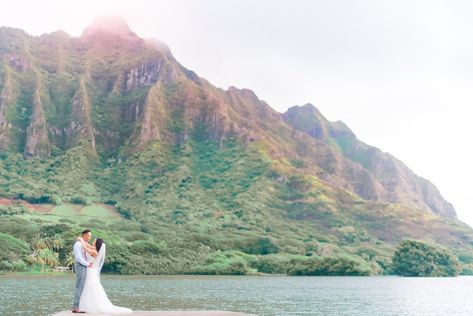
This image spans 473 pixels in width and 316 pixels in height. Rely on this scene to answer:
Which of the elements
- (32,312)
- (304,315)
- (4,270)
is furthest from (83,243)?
(4,270)

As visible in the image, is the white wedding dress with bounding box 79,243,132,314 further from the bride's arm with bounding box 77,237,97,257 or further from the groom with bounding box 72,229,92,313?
the bride's arm with bounding box 77,237,97,257

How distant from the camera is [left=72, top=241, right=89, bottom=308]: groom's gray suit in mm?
29948

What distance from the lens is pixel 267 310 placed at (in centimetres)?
7700

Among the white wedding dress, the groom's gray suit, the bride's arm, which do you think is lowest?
the white wedding dress

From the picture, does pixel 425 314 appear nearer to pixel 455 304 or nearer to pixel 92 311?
pixel 455 304

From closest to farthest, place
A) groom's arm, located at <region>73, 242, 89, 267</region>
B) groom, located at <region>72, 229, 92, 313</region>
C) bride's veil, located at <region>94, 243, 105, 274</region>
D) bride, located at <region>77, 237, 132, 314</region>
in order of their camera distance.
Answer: groom's arm, located at <region>73, 242, 89, 267</region> → groom, located at <region>72, 229, 92, 313</region> → bride, located at <region>77, 237, 132, 314</region> → bride's veil, located at <region>94, 243, 105, 274</region>

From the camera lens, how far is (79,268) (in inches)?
1196

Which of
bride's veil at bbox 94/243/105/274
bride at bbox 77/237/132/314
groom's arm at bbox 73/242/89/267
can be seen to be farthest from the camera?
bride's veil at bbox 94/243/105/274

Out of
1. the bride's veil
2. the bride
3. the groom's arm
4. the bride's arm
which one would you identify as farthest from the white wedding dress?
the groom's arm

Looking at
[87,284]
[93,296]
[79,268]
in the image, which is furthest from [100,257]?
[93,296]

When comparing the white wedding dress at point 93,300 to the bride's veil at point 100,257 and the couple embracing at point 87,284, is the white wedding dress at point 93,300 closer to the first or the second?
the couple embracing at point 87,284

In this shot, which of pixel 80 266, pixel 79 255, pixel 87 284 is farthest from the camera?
pixel 80 266

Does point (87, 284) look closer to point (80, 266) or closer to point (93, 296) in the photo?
point (93, 296)

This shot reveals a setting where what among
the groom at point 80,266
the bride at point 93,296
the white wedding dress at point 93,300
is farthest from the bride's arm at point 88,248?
the white wedding dress at point 93,300
